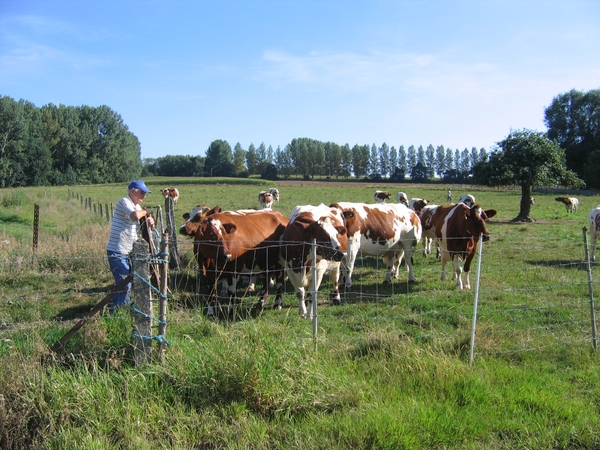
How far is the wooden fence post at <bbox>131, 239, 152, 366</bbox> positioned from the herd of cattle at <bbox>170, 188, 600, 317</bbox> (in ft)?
7.70

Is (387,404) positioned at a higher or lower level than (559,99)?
lower

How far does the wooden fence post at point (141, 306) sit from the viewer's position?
4926 mm

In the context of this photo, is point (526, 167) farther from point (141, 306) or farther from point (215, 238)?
point (141, 306)

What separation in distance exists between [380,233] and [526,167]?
16113mm

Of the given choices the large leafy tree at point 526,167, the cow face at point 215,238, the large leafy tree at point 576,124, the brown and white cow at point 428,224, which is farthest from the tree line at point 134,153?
the cow face at point 215,238

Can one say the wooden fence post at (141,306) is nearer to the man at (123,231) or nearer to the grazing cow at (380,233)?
the man at (123,231)

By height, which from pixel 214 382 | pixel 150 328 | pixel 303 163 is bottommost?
pixel 214 382

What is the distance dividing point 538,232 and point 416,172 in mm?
96519

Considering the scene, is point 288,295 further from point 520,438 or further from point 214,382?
point 520,438

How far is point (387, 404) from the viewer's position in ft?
15.1

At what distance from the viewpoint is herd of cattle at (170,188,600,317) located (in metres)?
8.98

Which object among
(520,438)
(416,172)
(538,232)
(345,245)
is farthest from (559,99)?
(520,438)

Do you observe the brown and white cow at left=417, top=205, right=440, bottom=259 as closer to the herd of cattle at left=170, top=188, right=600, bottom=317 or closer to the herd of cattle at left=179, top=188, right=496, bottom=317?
the herd of cattle at left=170, top=188, right=600, bottom=317

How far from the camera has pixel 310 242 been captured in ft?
29.6
